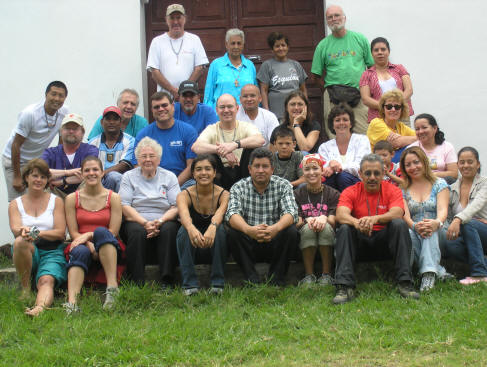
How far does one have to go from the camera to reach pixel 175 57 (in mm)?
8188

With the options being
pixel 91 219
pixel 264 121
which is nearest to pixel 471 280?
pixel 264 121

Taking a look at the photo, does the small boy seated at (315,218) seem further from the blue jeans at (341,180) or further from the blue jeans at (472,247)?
the blue jeans at (472,247)

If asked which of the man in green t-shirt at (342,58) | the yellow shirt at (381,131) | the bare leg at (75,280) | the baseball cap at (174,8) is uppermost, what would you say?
the baseball cap at (174,8)

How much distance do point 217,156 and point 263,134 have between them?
0.81m

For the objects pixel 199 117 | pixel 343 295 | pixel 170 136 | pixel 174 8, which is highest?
pixel 174 8

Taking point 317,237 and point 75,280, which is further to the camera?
point 317,237

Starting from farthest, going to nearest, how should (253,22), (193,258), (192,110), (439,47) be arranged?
(253,22)
(439,47)
(192,110)
(193,258)

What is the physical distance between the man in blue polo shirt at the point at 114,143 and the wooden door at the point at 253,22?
7.43 ft

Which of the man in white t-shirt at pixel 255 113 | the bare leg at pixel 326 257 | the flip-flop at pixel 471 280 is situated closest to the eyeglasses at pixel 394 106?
the man in white t-shirt at pixel 255 113

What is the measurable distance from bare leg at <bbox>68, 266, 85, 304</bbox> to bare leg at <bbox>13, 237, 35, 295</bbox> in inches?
13.9

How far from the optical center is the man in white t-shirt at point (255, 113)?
7477 mm

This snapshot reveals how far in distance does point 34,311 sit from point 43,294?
24 cm

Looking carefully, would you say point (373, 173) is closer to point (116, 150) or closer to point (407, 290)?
point (407, 290)

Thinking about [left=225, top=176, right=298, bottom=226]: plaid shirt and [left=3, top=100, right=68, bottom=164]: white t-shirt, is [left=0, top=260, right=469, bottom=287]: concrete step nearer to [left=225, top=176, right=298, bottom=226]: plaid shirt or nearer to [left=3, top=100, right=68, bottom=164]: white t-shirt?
[left=225, top=176, right=298, bottom=226]: plaid shirt
